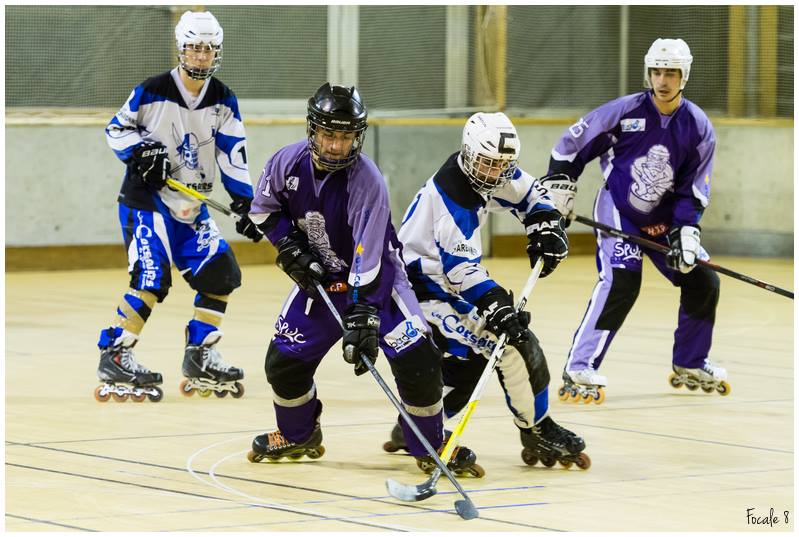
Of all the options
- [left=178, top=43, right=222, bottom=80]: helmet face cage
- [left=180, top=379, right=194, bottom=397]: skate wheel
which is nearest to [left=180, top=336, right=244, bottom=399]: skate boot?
[left=180, top=379, right=194, bottom=397]: skate wheel

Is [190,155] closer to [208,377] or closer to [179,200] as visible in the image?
Answer: [179,200]

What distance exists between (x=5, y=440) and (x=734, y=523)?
2689 mm

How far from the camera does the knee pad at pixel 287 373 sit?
4.84 meters

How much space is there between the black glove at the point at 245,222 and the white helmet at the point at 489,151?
952mm

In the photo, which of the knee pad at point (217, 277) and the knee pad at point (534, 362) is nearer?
the knee pad at point (534, 362)

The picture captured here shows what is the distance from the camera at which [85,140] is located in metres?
11.7

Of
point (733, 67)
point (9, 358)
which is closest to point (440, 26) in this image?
point (733, 67)

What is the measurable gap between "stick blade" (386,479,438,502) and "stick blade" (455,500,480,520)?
19cm

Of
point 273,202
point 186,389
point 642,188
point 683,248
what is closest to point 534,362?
point 273,202

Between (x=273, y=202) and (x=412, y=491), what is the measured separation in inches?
44.7

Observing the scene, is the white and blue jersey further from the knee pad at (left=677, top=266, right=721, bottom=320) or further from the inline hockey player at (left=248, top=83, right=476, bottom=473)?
the knee pad at (left=677, top=266, right=721, bottom=320)

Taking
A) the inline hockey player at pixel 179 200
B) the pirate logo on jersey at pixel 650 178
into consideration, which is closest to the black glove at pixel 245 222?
the inline hockey player at pixel 179 200

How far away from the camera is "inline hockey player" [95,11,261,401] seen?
629 centimetres

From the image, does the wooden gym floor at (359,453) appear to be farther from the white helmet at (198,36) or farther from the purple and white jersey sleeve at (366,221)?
the white helmet at (198,36)
